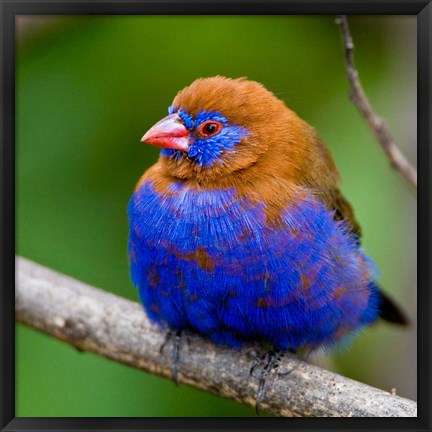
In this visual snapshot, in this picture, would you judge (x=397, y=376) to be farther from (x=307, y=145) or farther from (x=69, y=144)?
(x=69, y=144)

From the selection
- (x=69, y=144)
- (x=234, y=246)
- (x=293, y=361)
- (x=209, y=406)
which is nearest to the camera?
(x=234, y=246)

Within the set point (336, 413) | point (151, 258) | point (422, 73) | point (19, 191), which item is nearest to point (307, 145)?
point (422, 73)

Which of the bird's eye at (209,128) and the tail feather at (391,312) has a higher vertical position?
the bird's eye at (209,128)

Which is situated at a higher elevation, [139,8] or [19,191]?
[139,8]

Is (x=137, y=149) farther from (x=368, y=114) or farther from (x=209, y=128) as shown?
(x=368, y=114)

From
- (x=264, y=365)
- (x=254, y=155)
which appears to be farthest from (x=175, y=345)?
(x=254, y=155)

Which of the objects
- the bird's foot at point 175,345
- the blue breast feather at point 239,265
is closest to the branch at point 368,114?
the blue breast feather at point 239,265

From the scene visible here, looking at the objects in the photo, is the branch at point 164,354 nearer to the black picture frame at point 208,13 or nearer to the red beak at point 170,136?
the black picture frame at point 208,13
